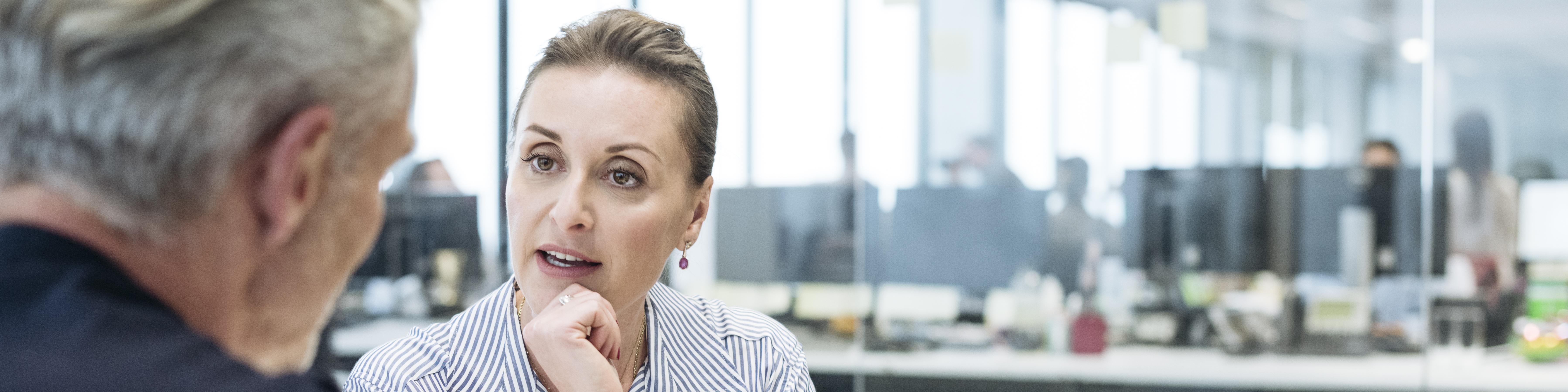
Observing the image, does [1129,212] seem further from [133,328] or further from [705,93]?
[133,328]

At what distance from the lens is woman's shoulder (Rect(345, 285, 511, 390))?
3.95 ft

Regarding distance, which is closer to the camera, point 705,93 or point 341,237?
point 341,237

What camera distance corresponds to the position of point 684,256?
1.54 metres

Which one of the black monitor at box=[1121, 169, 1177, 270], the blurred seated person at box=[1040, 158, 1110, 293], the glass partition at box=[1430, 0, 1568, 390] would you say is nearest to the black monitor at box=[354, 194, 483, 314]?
the blurred seated person at box=[1040, 158, 1110, 293]

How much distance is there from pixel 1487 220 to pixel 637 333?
331cm

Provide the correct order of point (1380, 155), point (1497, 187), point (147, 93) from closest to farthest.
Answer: point (147, 93) → point (1497, 187) → point (1380, 155)

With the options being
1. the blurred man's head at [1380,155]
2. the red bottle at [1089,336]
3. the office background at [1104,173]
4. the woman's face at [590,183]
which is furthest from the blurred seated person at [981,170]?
the woman's face at [590,183]

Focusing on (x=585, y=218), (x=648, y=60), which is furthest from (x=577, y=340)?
(x=648, y=60)

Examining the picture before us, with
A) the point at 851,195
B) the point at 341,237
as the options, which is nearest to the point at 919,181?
the point at 851,195

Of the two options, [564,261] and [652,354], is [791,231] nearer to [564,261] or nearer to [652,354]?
[652,354]

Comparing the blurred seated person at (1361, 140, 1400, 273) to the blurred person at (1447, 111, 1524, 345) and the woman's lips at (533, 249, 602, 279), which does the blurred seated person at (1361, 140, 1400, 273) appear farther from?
the woman's lips at (533, 249, 602, 279)

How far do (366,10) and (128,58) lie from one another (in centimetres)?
12

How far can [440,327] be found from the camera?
131 centimetres

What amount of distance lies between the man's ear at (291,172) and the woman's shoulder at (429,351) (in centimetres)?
65
